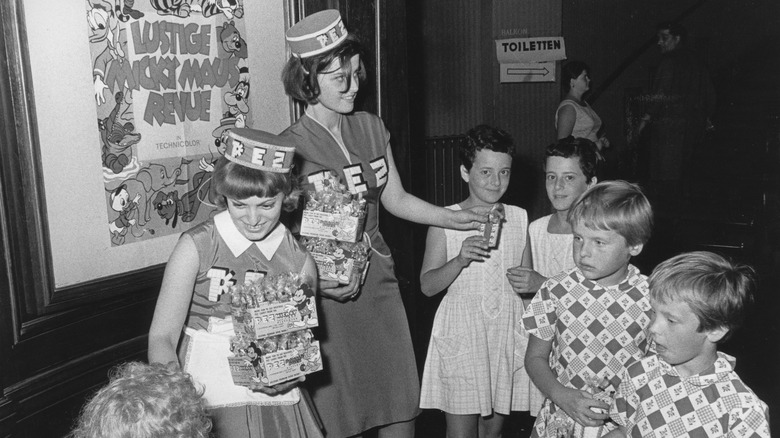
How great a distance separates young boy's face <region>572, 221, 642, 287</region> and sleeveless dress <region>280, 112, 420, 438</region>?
0.82 meters

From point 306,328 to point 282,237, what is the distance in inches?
13.7

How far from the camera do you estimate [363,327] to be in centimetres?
299

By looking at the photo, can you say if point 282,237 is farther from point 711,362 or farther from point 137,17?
point 711,362

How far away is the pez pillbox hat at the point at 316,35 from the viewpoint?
2730mm

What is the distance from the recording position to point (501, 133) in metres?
3.29

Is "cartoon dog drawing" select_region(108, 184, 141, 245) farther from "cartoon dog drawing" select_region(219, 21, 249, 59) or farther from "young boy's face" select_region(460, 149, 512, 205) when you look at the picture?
"young boy's face" select_region(460, 149, 512, 205)

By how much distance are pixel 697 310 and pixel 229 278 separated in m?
1.37

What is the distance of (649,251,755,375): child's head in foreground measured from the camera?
2115 millimetres

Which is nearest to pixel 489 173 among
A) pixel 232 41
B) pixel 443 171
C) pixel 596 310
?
pixel 596 310

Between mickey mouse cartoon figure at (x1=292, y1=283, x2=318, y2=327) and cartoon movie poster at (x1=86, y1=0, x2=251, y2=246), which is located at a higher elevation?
cartoon movie poster at (x1=86, y1=0, x2=251, y2=246)

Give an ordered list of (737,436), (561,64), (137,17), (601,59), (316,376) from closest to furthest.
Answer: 1. (737,436)
2. (137,17)
3. (316,376)
4. (561,64)
5. (601,59)

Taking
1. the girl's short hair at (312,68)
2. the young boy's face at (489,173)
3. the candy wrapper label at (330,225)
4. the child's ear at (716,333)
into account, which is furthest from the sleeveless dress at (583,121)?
the child's ear at (716,333)

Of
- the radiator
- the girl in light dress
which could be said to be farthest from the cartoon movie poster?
the radiator

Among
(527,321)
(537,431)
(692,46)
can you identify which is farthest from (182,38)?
(692,46)
